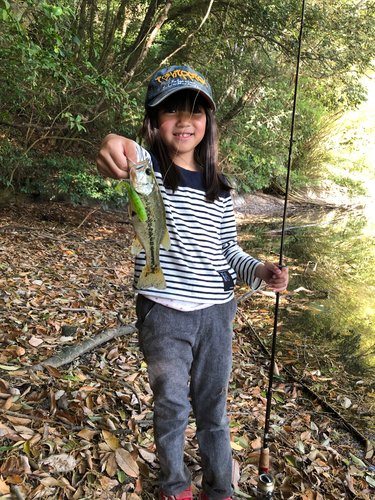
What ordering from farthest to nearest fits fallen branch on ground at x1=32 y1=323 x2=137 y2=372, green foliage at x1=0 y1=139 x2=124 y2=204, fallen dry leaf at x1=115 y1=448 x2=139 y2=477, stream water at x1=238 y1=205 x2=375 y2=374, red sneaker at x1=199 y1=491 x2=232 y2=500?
green foliage at x1=0 y1=139 x2=124 y2=204 → stream water at x1=238 y1=205 x2=375 y2=374 → fallen branch on ground at x1=32 y1=323 x2=137 y2=372 → fallen dry leaf at x1=115 y1=448 x2=139 y2=477 → red sneaker at x1=199 y1=491 x2=232 y2=500

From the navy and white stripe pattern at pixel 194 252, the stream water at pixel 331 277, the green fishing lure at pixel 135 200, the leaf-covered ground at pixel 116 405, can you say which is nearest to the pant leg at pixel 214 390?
the navy and white stripe pattern at pixel 194 252

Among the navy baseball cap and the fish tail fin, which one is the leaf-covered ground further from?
the navy baseball cap

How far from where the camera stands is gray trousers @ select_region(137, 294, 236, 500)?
5.41 feet

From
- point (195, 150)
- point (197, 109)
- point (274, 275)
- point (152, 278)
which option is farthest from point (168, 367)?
point (197, 109)

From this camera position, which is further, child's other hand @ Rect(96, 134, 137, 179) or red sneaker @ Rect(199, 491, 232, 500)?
red sneaker @ Rect(199, 491, 232, 500)

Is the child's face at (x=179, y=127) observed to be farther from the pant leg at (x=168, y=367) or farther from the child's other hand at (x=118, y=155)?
the pant leg at (x=168, y=367)

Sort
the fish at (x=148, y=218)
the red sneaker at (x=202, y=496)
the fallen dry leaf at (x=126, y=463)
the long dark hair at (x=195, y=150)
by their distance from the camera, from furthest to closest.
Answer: the fallen dry leaf at (x=126, y=463) < the red sneaker at (x=202, y=496) < the long dark hair at (x=195, y=150) < the fish at (x=148, y=218)

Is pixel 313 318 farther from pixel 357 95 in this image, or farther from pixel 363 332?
pixel 357 95

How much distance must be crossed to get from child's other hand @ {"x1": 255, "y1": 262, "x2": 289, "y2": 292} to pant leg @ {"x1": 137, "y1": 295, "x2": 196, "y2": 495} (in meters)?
0.45

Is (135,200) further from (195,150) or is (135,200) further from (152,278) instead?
(195,150)

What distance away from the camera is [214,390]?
1.76 m

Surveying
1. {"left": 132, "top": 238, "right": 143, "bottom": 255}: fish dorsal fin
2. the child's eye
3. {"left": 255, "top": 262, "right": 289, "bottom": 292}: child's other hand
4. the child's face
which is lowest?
{"left": 255, "top": 262, "right": 289, "bottom": 292}: child's other hand

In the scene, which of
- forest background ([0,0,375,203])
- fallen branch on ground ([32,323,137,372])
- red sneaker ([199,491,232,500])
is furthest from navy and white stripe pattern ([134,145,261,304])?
forest background ([0,0,375,203])

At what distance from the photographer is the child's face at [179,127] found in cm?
175
